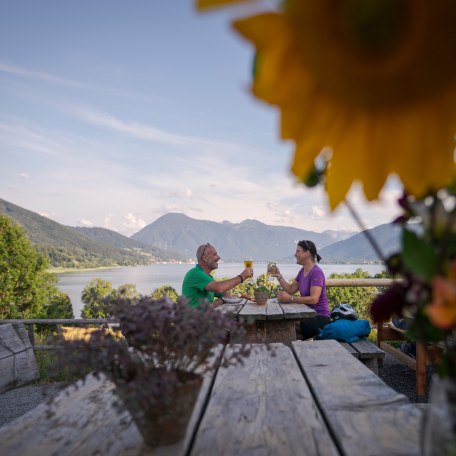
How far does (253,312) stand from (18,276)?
6.44 meters

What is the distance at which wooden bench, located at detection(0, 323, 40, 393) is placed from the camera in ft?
14.0

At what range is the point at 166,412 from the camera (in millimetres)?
962

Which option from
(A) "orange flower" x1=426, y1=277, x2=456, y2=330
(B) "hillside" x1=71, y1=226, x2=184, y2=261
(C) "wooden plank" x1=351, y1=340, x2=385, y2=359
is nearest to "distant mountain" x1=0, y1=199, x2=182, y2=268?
(B) "hillside" x1=71, y1=226, x2=184, y2=261

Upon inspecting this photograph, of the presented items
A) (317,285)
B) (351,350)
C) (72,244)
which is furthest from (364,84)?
(72,244)

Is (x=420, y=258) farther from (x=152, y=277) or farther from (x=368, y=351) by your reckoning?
(x=152, y=277)

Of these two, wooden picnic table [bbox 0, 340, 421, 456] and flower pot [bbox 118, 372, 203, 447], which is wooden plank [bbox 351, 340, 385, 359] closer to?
wooden picnic table [bbox 0, 340, 421, 456]

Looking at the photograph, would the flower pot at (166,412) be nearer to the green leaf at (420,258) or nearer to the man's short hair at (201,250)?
the green leaf at (420,258)

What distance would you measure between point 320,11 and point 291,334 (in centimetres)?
378

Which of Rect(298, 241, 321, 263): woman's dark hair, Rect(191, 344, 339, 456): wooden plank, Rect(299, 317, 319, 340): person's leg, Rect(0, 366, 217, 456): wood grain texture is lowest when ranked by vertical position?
Rect(299, 317, 319, 340): person's leg

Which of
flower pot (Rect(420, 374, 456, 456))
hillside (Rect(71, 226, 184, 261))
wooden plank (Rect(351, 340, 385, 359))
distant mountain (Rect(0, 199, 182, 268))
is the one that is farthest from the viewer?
hillside (Rect(71, 226, 184, 261))

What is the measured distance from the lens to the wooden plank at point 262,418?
38.3 inches

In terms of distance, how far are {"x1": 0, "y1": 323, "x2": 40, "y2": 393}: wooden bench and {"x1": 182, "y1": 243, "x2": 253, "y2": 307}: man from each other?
1.75m

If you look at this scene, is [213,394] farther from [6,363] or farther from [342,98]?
[6,363]

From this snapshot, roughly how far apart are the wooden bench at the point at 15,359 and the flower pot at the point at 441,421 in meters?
4.34
